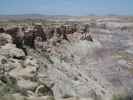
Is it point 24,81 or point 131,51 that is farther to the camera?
point 131,51

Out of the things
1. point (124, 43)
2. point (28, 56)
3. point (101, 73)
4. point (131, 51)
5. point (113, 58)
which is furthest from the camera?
point (124, 43)

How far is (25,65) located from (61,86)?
2980 mm

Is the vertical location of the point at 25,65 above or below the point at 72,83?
above

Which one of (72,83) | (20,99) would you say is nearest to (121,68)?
(72,83)

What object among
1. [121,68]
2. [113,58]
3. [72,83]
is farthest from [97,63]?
[72,83]

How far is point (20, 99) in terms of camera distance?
14.5 meters

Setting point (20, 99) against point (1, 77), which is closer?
point (20, 99)

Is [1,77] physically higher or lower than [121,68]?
higher

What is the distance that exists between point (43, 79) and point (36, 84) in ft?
7.35

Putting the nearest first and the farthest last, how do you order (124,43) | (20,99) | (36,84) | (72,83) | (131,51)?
1. (20,99)
2. (36,84)
3. (72,83)
4. (131,51)
5. (124,43)

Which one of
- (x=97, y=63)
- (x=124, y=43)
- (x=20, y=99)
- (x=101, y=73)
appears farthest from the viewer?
(x=124, y=43)

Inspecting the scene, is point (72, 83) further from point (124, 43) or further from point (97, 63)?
point (124, 43)

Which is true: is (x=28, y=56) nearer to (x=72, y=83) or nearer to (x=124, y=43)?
(x=72, y=83)

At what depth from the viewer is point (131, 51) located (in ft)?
143
